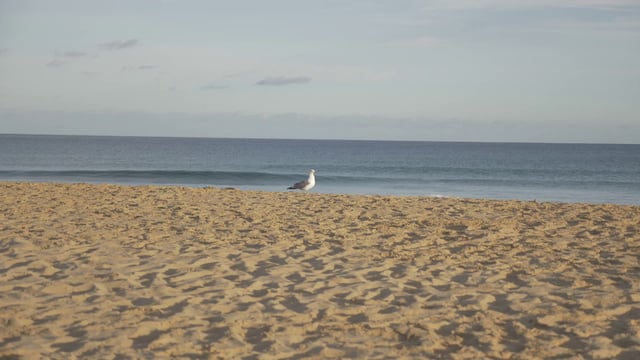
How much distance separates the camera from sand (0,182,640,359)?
538cm

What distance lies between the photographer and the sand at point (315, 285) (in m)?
5.38

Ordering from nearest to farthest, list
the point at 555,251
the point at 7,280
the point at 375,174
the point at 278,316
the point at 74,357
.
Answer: the point at 74,357 < the point at 278,316 < the point at 7,280 < the point at 555,251 < the point at 375,174

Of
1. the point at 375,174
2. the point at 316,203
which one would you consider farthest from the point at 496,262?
the point at 375,174

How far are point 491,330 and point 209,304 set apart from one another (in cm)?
251

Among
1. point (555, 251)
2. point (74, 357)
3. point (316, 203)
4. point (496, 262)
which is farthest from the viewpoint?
point (316, 203)

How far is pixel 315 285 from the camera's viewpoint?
7.21 metres

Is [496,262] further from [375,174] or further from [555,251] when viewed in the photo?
[375,174]

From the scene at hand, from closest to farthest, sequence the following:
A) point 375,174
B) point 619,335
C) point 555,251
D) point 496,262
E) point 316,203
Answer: point 619,335 → point 496,262 → point 555,251 → point 316,203 → point 375,174

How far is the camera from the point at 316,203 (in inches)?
600

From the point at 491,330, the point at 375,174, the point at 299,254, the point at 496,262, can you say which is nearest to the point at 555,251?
the point at 496,262

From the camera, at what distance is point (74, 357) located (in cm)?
496

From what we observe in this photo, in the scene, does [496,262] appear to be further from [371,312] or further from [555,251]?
[371,312]

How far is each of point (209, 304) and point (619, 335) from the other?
138 inches

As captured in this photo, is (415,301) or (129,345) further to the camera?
(415,301)
